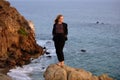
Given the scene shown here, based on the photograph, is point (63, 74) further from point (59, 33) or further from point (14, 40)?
point (14, 40)

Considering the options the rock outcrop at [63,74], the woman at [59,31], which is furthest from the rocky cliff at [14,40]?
the woman at [59,31]

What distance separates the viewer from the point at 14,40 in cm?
6588

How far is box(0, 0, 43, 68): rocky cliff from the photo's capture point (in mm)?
61406

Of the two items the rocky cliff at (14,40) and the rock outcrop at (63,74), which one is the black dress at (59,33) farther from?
the rocky cliff at (14,40)

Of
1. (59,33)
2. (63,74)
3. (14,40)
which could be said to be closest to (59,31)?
(59,33)

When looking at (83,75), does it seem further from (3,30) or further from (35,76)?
(3,30)

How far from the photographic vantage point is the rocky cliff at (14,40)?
61.4 metres

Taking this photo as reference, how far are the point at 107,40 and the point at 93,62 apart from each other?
100 ft

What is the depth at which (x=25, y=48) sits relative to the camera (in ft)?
221

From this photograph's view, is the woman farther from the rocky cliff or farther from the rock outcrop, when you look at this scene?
the rocky cliff

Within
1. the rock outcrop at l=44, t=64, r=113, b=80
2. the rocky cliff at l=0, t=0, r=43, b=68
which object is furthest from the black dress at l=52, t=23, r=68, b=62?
the rocky cliff at l=0, t=0, r=43, b=68

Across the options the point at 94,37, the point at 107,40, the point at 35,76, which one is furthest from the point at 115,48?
the point at 35,76

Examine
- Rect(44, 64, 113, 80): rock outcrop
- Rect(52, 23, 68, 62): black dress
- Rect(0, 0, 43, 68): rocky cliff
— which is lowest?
Rect(0, 0, 43, 68): rocky cliff

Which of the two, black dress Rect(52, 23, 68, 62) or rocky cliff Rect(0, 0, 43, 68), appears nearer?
black dress Rect(52, 23, 68, 62)
